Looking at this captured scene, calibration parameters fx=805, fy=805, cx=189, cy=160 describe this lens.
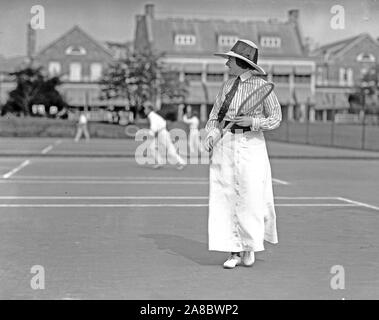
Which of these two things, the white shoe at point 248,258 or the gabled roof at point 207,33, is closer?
the white shoe at point 248,258

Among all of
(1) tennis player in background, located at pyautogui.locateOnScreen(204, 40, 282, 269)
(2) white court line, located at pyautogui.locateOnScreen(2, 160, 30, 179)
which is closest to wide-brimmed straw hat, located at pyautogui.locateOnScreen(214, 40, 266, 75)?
(1) tennis player in background, located at pyautogui.locateOnScreen(204, 40, 282, 269)

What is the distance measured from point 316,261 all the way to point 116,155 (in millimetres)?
20750

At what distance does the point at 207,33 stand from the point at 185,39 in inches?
211

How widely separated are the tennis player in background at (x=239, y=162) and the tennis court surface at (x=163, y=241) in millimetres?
348

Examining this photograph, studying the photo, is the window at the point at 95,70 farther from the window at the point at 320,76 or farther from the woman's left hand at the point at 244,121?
the woman's left hand at the point at 244,121

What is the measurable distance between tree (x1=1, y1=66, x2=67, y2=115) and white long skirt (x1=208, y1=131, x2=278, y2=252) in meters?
54.3

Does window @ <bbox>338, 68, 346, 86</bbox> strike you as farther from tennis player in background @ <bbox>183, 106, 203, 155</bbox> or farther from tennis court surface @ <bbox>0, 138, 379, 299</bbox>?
tennis court surface @ <bbox>0, 138, 379, 299</bbox>

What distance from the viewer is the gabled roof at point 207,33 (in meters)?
57.8

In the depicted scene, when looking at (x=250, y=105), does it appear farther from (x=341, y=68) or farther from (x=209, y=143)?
(x=341, y=68)

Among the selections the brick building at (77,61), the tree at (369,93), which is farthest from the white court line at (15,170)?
the tree at (369,93)

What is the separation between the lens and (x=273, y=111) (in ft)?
23.7
